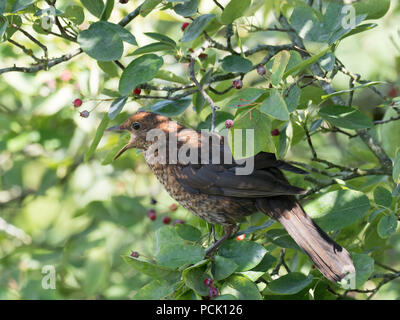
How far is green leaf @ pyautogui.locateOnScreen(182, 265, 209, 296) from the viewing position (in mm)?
2641

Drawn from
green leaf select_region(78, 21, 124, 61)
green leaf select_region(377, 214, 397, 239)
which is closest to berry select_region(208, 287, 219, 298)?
green leaf select_region(377, 214, 397, 239)

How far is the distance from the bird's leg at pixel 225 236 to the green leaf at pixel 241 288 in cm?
21

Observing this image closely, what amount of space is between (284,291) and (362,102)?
2967mm

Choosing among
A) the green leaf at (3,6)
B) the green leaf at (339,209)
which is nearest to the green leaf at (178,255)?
the green leaf at (339,209)

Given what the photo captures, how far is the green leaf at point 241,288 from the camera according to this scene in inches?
103

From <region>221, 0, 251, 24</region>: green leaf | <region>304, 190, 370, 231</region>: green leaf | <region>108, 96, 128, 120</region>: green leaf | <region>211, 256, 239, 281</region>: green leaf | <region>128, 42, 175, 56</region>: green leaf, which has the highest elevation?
<region>221, 0, 251, 24</region>: green leaf

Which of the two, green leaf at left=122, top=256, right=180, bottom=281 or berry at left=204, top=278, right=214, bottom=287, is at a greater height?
green leaf at left=122, top=256, right=180, bottom=281

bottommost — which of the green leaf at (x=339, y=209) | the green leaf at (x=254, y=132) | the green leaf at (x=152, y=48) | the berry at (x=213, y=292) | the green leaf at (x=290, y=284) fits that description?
the green leaf at (x=290, y=284)

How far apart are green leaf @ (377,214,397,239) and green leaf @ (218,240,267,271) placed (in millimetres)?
578

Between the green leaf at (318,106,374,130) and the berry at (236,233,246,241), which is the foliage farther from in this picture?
the berry at (236,233,246,241)

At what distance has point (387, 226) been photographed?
2.84 m

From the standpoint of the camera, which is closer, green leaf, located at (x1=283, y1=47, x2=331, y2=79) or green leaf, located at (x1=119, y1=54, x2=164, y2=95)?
green leaf, located at (x1=283, y1=47, x2=331, y2=79)

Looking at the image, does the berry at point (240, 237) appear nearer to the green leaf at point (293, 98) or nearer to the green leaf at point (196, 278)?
the green leaf at point (196, 278)
